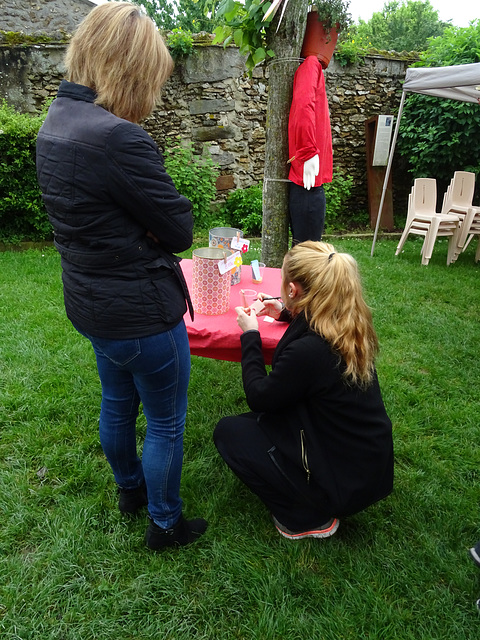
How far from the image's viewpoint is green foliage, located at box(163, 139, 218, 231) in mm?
6574

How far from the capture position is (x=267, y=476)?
1.73 metres

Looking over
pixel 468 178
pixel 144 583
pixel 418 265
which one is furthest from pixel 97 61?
pixel 468 178

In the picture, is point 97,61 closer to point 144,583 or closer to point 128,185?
point 128,185

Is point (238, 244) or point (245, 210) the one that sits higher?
point (238, 244)

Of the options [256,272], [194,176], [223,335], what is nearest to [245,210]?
[194,176]

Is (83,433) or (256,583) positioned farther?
(83,433)

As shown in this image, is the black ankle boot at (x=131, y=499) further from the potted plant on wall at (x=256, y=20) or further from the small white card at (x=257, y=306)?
the potted plant on wall at (x=256, y=20)

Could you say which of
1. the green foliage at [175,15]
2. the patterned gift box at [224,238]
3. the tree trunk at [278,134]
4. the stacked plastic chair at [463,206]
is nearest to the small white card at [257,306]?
the patterned gift box at [224,238]

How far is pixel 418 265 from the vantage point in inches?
225

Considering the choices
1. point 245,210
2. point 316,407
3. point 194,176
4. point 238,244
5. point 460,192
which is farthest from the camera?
point 245,210

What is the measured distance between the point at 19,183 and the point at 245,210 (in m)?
3.29

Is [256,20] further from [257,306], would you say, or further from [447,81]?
[447,81]

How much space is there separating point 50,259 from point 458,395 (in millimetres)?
4589

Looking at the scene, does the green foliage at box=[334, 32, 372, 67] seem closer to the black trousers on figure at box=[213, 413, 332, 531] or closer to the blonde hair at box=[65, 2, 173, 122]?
the blonde hair at box=[65, 2, 173, 122]
